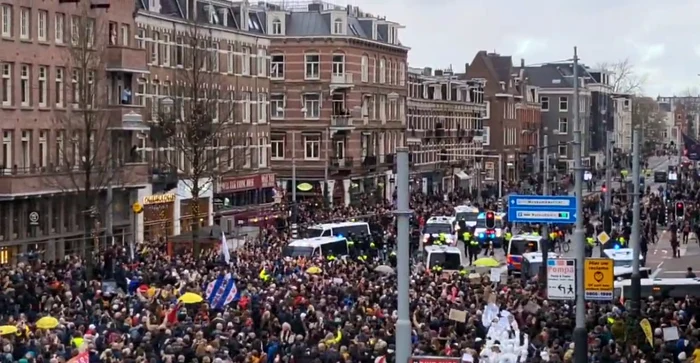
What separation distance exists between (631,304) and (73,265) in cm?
1584

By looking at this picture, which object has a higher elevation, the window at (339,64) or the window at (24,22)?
the window at (339,64)

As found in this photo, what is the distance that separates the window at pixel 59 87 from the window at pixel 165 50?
1135cm

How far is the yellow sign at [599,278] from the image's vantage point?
1048 inches

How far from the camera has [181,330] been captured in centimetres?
2783

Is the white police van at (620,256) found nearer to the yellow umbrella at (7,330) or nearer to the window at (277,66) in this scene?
the yellow umbrella at (7,330)

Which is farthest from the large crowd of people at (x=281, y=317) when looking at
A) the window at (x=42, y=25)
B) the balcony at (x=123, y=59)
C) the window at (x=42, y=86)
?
the balcony at (x=123, y=59)

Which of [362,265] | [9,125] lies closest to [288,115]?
[9,125]

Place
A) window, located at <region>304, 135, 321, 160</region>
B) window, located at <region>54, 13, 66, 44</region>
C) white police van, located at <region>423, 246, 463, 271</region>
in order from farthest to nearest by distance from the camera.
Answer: window, located at <region>304, 135, 321, 160</region> → window, located at <region>54, 13, 66, 44</region> → white police van, located at <region>423, 246, 463, 271</region>

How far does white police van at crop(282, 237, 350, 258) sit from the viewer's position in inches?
2004

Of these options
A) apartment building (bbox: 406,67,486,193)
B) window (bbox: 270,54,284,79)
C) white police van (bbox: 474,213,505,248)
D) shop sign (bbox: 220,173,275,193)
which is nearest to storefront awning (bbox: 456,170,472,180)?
apartment building (bbox: 406,67,486,193)

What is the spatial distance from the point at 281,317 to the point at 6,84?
86.3ft

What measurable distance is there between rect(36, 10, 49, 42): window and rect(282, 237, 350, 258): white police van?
12576 mm

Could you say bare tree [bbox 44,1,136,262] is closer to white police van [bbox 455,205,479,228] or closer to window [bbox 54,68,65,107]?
window [bbox 54,68,65,107]

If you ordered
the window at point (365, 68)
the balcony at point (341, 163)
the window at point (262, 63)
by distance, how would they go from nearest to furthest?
the window at point (262, 63) → the balcony at point (341, 163) → the window at point (365, 68)
